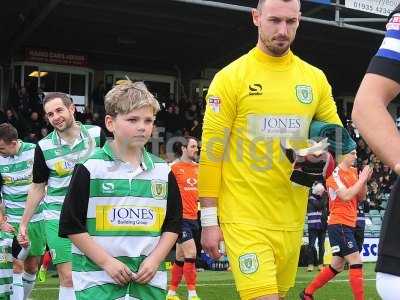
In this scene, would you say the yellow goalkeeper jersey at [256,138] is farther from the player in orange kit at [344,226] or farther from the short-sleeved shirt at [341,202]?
the short-sleeved shirt at [341,202]

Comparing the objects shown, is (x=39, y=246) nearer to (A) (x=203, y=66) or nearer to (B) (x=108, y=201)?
(B) (x=108, y=201)

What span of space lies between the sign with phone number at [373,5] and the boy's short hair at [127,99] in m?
16.4

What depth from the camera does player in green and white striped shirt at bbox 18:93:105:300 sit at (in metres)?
6.68

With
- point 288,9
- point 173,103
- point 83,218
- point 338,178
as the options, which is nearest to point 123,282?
point 83,218

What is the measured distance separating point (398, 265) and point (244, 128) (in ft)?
7.94

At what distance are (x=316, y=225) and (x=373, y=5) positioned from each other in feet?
24.2

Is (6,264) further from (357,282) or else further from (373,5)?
(373,5)

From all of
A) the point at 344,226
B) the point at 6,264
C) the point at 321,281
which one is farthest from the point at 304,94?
the point at 344,226

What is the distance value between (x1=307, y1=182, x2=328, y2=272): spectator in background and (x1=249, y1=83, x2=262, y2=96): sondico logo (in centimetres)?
1157

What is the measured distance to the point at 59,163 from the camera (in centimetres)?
675

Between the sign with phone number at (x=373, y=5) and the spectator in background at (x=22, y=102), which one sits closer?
the sign with phone number at (x=373, y=5)

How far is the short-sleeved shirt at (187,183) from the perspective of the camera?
11.7 metres

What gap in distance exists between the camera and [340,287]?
11953 mm

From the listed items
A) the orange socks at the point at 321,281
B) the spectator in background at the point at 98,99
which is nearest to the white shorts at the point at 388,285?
the orange socks at the point at 321,281
